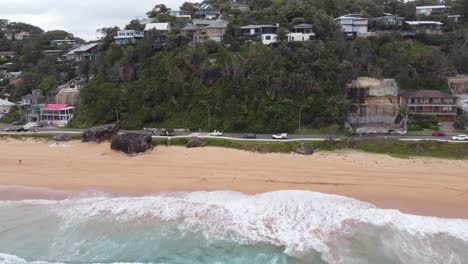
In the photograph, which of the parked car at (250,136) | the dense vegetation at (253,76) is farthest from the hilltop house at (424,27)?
the parked car at (250,136)

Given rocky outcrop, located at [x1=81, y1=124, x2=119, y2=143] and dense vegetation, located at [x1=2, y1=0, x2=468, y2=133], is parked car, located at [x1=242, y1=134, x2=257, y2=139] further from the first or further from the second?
rocky outcrop, located at [x1=81, y1=124, x2=119, y2=143]

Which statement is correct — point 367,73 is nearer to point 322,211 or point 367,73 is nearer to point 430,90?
point 430,90

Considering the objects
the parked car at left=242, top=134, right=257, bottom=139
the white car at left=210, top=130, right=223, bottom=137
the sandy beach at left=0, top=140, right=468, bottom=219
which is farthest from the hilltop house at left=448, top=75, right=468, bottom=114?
the white car at left=210, top=130, right=223, bottom=137

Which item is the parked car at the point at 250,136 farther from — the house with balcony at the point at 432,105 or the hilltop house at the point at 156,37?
the hilltop house at the point at 156,37

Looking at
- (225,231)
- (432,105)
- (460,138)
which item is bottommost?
(225,231)

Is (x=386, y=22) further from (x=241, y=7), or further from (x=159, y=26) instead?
(x=159, y=26)

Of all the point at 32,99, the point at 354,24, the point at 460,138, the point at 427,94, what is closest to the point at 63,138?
→ the point at 32,99

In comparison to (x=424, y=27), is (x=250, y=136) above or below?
below
